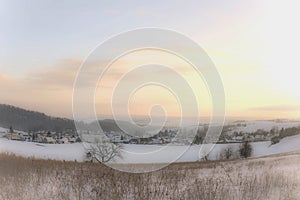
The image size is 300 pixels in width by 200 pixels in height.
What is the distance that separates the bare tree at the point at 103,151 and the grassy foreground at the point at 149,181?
0.14 meters

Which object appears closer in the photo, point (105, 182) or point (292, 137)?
point (105, 182)

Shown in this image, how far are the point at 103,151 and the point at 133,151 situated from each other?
44cm

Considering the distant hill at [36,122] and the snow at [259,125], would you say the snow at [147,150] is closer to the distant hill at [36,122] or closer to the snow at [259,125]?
the snow at [259,125]

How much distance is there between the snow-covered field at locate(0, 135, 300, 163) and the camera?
234 inches

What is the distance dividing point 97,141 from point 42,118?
0.84m

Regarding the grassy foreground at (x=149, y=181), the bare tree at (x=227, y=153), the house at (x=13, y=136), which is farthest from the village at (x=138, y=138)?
the grassy foreground at (x=149, y=181)

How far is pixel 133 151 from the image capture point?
598cm

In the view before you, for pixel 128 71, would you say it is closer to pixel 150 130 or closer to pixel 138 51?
pixel 138 51

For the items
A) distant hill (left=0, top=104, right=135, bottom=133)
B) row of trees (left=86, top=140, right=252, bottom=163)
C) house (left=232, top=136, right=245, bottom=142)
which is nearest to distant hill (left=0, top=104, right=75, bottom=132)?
distant hill (left=0, top=104, right=135, bottom=133)

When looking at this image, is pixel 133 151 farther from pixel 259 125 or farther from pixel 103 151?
pixel 259 125

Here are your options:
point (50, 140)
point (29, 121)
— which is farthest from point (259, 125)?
point (29, 121)

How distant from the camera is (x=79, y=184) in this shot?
228 inches

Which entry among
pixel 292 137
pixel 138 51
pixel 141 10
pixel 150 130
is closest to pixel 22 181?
pixel 150 130

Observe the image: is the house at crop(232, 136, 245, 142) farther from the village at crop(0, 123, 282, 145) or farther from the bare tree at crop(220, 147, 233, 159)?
the bare tree at crop(220, 147, 233, 159)
